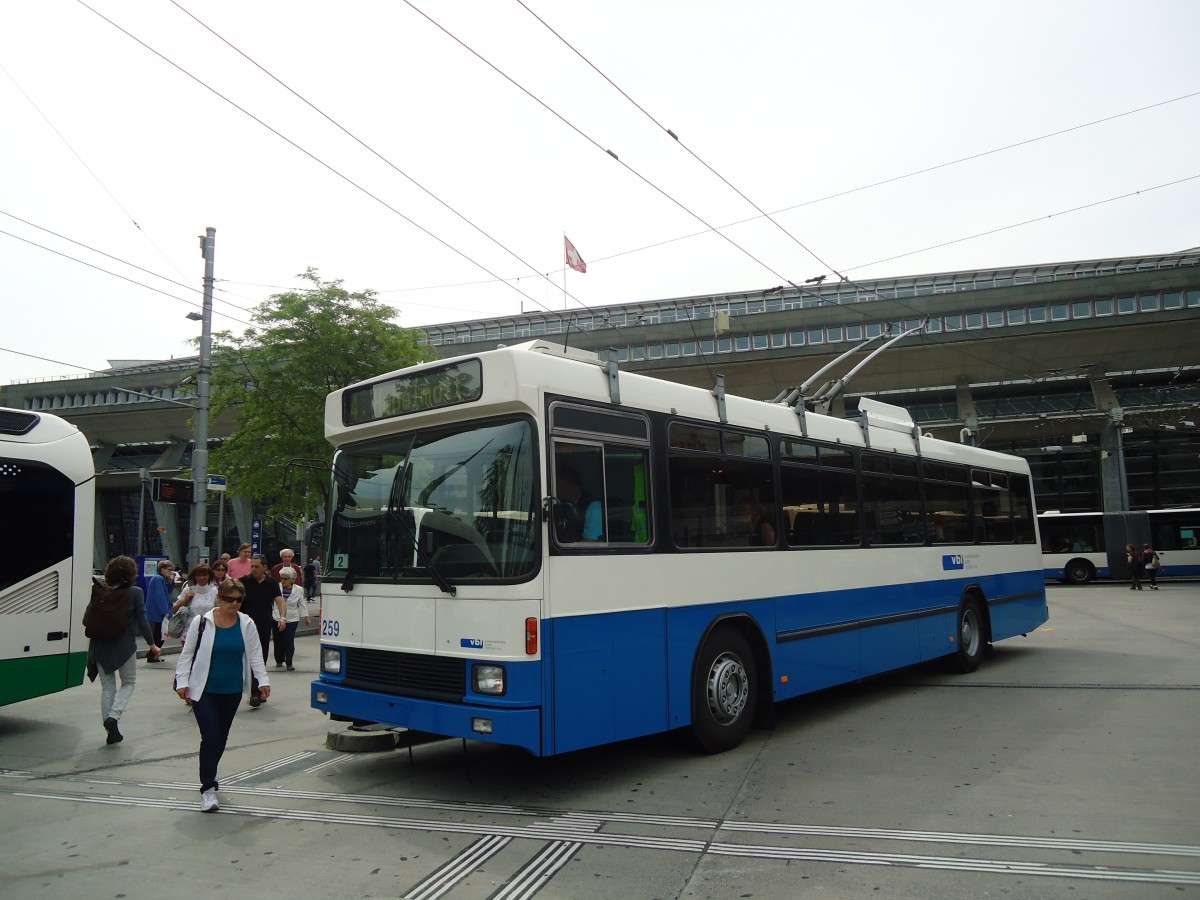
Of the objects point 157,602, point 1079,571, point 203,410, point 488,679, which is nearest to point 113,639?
point 488,679

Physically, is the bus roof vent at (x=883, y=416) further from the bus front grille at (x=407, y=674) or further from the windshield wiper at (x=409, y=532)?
the bus front grille at (x=407, y=674)

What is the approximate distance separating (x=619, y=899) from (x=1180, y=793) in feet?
13.8

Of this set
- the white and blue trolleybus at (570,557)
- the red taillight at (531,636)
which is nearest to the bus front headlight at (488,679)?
the white and blue trolleybus at (570,557)

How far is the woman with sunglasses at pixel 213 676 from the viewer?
6.17m

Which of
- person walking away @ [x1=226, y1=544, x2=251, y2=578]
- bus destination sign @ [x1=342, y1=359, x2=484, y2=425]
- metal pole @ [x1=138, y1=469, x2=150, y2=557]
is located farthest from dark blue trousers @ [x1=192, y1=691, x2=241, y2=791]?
metal pole @ [x1=138, y1=469, x2=150, y2=557]

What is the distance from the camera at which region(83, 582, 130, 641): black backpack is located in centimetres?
877

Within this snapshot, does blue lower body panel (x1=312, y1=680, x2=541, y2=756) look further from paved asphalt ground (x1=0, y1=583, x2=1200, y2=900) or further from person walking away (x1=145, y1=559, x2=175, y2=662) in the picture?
person walking away (x1=145, y1=559, x2=175, y2=662)

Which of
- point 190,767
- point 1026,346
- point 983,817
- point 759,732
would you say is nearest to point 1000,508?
point 759,732

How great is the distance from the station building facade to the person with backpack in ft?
57.0

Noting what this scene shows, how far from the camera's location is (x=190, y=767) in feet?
25.3

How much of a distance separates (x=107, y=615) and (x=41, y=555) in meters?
1.23

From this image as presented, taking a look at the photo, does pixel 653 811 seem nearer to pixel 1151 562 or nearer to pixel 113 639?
pixel 113 639

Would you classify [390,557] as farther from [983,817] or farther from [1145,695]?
[1145,695]

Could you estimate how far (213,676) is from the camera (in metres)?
6.22
